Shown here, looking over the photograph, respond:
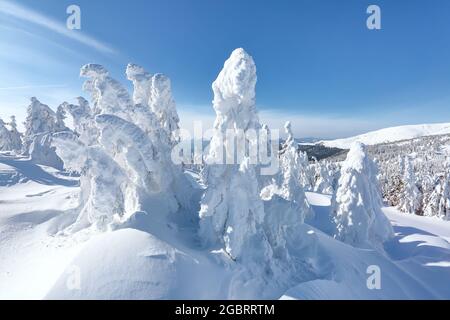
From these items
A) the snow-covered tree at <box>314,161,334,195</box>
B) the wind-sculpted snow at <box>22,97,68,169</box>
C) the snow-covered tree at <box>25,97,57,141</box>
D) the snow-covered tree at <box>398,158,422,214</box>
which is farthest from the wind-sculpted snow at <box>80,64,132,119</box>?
the snow-covered tree at <box>314,161,334,195</box>

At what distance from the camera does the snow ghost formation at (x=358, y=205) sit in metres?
25.0

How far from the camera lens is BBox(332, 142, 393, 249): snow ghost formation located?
24984 millimetres

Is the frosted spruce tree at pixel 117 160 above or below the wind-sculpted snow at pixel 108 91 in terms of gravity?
below

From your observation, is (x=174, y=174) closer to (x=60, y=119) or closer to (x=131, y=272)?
(x=131, y=272)

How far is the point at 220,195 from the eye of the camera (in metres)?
16.7

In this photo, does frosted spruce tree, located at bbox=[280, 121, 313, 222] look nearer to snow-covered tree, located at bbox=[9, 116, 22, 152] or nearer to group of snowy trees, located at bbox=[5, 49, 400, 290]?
group of snowy trees, located at bbox=[5, 49, 400, 290]

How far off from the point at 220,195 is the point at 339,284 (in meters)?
8.65

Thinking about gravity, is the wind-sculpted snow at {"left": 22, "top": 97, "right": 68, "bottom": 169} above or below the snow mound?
above

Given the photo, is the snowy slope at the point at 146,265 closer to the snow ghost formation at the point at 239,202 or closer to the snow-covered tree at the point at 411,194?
the snow ghost formation at the point at 239,202

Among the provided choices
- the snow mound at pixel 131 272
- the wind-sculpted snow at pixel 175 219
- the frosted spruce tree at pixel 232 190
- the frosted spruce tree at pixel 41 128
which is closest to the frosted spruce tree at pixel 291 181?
the wind-sculpted snow at pixel 175 219

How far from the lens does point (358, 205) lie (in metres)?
24.9
